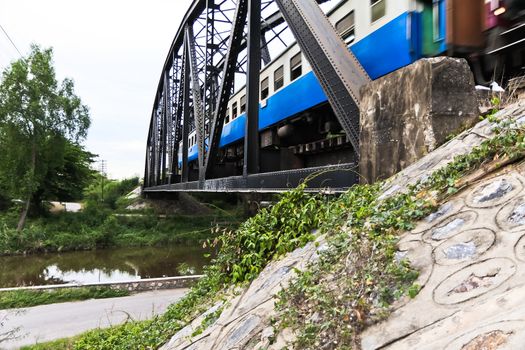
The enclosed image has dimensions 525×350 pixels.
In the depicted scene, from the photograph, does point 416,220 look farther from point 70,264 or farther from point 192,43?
point 70,264

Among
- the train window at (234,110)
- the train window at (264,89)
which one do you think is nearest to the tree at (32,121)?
the train window at (234,110)

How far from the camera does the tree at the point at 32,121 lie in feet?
83.9

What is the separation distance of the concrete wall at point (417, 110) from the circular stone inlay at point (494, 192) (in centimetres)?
93

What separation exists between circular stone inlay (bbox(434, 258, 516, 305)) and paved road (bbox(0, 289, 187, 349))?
816 cm

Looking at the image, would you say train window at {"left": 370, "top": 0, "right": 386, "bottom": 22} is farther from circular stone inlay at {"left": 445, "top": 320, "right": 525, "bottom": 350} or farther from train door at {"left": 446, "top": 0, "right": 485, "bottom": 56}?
circular stone inlay at {"left": 445, "top": 320, "right": 525, "bottom": 350}

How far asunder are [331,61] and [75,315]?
10163 millimetres

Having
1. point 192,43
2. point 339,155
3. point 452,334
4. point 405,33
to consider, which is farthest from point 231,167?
point 452,334

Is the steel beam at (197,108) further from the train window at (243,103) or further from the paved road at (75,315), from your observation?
the paved road at (75,315)

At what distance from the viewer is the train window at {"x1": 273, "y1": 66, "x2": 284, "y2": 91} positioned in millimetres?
8434

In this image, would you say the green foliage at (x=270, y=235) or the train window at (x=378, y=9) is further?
the train window at (x=378, y=9)

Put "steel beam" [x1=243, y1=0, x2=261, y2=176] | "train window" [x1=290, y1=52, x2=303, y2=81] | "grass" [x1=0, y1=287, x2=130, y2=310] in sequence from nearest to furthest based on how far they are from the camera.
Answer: "steel beam" [x1=243, y1=0, x2=261, y2=176], "train window" [x1=290, y1=52, x2=303, y2=81], "grass" [x1=0, y1=287, x2=130, y2=310]

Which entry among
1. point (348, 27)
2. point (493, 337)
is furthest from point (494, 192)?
point (348, 27)

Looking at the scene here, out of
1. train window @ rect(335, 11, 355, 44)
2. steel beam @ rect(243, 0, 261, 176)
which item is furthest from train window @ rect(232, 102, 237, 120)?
train window @ rect(335, 11, 355, 44)

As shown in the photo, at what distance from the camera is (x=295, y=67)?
773 cm
